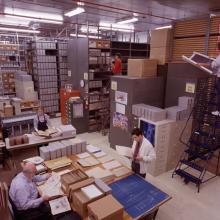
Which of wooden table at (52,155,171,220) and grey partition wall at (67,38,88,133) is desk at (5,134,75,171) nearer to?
wooden table at (52,155,171,220)

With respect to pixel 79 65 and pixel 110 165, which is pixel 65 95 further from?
pixel 110 165

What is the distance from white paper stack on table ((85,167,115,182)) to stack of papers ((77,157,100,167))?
0.16 m

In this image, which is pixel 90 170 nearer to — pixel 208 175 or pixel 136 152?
pixel 136 152

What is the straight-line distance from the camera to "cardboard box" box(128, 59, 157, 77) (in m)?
5.27

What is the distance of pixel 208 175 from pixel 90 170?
3.09 m

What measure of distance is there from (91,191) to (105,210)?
38cm

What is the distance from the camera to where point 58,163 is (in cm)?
352

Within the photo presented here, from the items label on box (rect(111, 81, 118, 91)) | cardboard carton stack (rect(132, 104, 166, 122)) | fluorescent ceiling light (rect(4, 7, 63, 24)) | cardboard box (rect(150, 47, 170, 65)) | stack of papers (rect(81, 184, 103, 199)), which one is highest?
fluorescent ceiling light (rect(4, 7, 63, 24))

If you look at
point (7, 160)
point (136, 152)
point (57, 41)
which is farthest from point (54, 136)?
point (57, 41)

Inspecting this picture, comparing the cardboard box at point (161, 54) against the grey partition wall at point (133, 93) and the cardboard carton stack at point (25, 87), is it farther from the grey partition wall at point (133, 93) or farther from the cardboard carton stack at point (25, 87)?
the cardboard carton stack at point (25, 87)

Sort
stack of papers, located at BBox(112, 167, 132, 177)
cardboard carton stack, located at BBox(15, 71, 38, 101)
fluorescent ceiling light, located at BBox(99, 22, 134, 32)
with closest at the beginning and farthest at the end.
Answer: stack of papers, located at BBox(112, 167, 132, 177) < cardboard carton stack, located at BBox(15, 71, 38, 101) < fluorescent ceiling light, located at BBox(99, 22, 134, 32)

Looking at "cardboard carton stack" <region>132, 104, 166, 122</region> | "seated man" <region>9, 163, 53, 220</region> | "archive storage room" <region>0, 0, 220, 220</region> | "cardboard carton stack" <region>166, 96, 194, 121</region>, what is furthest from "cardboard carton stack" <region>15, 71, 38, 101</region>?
"seated man" <region>9, 163, 53, 220</region>

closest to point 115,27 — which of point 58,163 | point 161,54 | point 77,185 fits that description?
point 161,54

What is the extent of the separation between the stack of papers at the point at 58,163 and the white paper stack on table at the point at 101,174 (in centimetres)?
45
